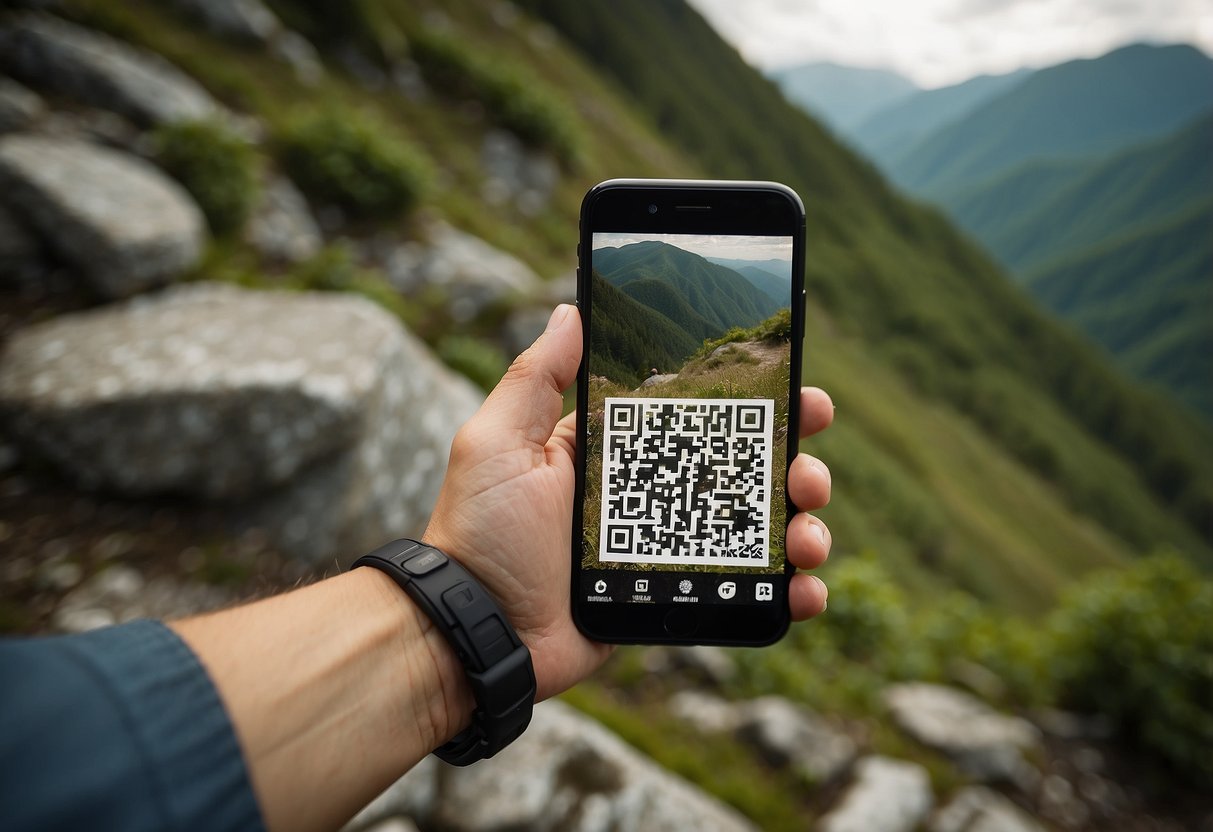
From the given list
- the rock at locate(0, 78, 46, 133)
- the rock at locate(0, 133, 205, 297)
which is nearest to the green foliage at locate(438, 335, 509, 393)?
the rock at locate(0, 133, 205, 297)

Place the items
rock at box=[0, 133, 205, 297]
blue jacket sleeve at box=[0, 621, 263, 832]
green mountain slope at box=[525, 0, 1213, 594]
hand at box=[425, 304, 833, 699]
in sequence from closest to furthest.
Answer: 1. blue jacket sleeve at box=[0, 621, 263, 832]
2. hand at box=[425, 304, 833, 699]
3. rock at box=[0, 133, 205, 297]
4. green mountain slope at box=[525, 0, 1213, 594]

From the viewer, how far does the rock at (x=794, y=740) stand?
242 inches

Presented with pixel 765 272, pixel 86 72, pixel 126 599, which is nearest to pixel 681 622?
pixel 765 272

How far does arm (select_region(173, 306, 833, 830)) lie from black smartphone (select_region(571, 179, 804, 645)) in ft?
0.46

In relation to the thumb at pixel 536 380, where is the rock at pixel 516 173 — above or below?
above

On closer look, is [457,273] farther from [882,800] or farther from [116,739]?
[116,739]

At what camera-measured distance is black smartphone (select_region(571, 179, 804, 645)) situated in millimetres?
3123

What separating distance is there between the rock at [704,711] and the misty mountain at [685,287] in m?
4.75

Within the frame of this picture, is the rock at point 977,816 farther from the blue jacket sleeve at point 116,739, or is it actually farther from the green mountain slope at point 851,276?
the blue jacket sleeve at point 116,739

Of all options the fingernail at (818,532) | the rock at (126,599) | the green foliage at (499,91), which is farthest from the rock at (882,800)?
the green foliage at (499,91)

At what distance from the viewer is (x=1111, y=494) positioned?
95562 mm

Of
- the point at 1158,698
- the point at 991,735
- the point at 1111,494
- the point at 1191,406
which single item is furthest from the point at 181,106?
the point at 1191,406

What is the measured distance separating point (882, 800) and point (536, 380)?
5.42 m

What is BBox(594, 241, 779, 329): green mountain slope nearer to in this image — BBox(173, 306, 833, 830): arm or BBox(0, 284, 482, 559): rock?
BBox(173, 306, 833, 830): arm
